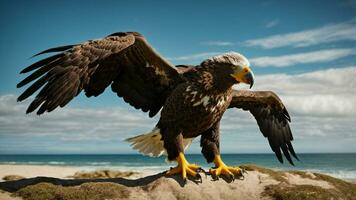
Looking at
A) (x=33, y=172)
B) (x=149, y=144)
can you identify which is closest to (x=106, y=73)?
(x=149, y=144)

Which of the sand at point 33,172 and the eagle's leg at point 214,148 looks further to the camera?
the sand at point 33,172

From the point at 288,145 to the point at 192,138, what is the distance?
2.80 metres

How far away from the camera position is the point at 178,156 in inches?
266

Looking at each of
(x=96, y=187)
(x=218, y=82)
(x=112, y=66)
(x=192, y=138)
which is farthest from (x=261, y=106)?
(x=96, y=187)

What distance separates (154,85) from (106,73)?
0.97 meters

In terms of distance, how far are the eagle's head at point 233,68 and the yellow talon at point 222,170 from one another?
5.01 ft

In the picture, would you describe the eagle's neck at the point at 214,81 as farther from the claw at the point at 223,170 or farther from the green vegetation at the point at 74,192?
the green vegetation at the point at 74,192

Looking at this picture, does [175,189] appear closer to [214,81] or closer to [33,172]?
[214,81]

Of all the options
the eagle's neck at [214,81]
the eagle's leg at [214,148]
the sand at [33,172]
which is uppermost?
the eagle's neck at [214,81]

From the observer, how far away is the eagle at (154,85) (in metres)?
5.98

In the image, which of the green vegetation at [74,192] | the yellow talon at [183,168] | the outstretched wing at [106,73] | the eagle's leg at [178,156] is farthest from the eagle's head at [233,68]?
the green vegetation at [74,192]

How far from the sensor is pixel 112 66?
293 inches

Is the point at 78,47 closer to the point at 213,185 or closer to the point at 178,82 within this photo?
the point at 178,82

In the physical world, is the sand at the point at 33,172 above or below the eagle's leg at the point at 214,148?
below
